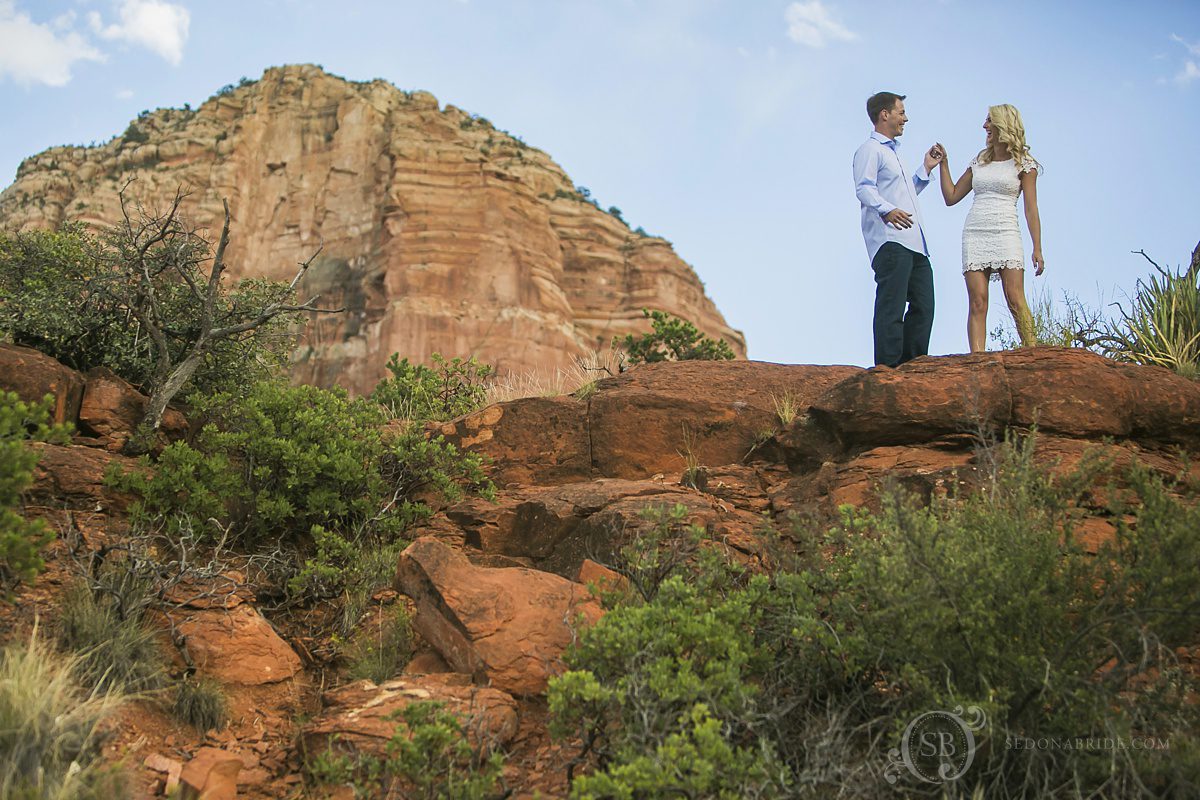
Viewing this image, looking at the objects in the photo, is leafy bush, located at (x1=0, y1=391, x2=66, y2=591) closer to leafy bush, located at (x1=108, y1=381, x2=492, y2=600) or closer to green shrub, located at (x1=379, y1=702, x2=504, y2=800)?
leafy bush, located at (x1=108, y1=381, x2=492, y2=600)

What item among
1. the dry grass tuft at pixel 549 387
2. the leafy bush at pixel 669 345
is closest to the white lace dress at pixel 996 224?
the dry grass tuft at pixel 549 387

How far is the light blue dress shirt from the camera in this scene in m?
7.89

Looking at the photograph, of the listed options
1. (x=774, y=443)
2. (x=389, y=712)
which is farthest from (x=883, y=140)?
(x=389, y=712)

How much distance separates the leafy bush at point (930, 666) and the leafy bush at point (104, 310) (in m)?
5.25

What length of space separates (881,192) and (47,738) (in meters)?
6.95

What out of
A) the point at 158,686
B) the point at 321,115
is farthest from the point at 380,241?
the point at 158,686

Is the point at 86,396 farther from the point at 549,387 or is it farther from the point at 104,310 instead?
the point at 549,387

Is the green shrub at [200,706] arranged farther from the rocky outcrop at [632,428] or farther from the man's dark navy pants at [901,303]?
the man's dark navy pants at [901,303]

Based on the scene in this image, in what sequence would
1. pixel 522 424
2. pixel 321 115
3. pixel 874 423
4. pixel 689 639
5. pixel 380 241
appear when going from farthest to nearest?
pixel 321 115 → pixel 380 241 → pixel 522 424 → pixel 874 423 → pixel 689 639

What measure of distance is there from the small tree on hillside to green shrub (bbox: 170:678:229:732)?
2.71 meters

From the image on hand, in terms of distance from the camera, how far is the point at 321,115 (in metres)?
41.6

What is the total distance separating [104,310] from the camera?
26.5 ft

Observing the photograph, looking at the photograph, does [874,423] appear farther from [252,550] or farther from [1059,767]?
[252,550]

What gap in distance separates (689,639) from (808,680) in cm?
60
